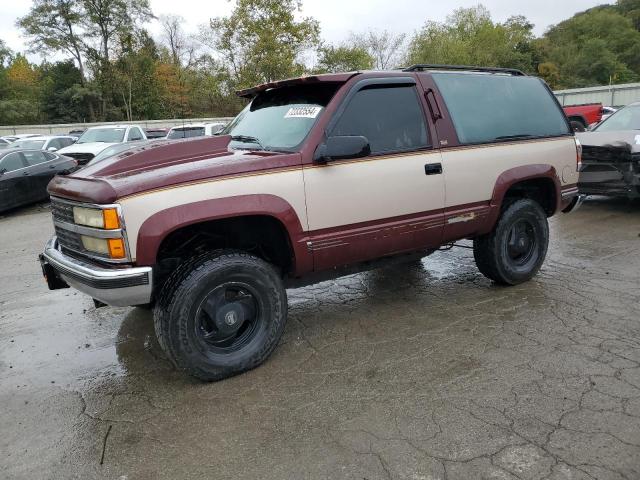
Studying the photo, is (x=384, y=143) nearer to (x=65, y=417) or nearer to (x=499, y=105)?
(x=499, y=105)

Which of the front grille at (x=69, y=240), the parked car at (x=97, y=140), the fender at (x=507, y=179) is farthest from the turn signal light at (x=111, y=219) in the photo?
the parked car at (x=97, y=140)

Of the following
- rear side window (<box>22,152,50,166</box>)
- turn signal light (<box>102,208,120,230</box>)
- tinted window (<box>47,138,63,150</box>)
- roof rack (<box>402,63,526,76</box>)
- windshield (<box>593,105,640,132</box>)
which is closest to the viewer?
turn signal light (<box>102,208,120,230</box>)

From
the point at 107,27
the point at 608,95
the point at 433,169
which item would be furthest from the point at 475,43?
the point at 433,169

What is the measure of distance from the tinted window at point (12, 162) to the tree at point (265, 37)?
83.1ft

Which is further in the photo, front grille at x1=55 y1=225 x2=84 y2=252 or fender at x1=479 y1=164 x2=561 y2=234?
fender at x1=479 y1=164 x2=561 y2=234

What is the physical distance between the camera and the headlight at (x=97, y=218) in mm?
3002

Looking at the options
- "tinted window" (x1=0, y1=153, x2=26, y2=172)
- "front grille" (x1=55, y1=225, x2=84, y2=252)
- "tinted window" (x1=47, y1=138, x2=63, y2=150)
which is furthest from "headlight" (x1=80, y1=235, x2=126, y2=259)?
"tinted window" (x1=47, y1=138, x2=63, y2=150)

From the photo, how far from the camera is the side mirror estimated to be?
3.53m

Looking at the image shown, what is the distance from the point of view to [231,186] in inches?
130

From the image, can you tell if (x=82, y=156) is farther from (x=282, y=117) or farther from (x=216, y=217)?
(x=216, y=217)

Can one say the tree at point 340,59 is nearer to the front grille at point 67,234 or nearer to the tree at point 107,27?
the tree at point 107,27

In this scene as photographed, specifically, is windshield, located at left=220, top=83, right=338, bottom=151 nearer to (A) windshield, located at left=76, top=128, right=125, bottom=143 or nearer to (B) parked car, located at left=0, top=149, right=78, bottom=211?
(B) parked car, located at left=0, top=149, right=78, bottom=211

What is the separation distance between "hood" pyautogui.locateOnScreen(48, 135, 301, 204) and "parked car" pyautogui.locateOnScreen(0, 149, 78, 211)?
9.34 m

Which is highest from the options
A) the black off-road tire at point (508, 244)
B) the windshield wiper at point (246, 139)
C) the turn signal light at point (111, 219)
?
the windshield wiper at point (246, 139)
